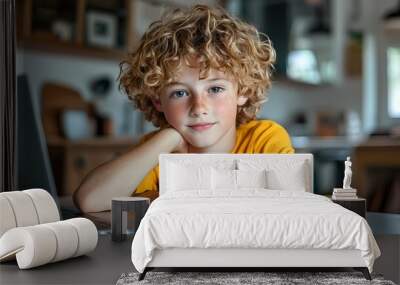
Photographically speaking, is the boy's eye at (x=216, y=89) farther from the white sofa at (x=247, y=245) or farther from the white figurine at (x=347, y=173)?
the white sofa at (x=247, y=245)

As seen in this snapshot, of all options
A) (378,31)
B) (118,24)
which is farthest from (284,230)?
(378,31)

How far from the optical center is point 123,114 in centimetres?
492

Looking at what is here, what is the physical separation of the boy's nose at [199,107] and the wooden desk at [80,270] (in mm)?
937

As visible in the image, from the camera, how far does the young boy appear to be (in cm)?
397

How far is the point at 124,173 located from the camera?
4.02m

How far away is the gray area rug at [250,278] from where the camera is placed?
113 inches

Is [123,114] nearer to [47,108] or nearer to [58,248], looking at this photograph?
[47,108]

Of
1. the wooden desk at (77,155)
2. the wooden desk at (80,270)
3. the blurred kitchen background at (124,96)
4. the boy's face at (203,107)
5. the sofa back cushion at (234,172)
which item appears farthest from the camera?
the blurred kitchen background at (124,96)

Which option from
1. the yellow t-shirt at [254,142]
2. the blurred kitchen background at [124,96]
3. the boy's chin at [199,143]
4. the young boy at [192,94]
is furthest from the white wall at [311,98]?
the boy's chin at [199,143]

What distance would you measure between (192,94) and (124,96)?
1.01 meters

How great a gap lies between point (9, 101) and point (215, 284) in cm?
191

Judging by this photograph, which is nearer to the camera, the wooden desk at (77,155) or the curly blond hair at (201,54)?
the curly blond hair at (201,54)

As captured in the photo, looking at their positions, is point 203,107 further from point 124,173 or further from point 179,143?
point 124,173

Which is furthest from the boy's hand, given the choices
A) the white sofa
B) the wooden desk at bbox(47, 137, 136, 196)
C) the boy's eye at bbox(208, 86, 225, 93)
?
the white sofa
